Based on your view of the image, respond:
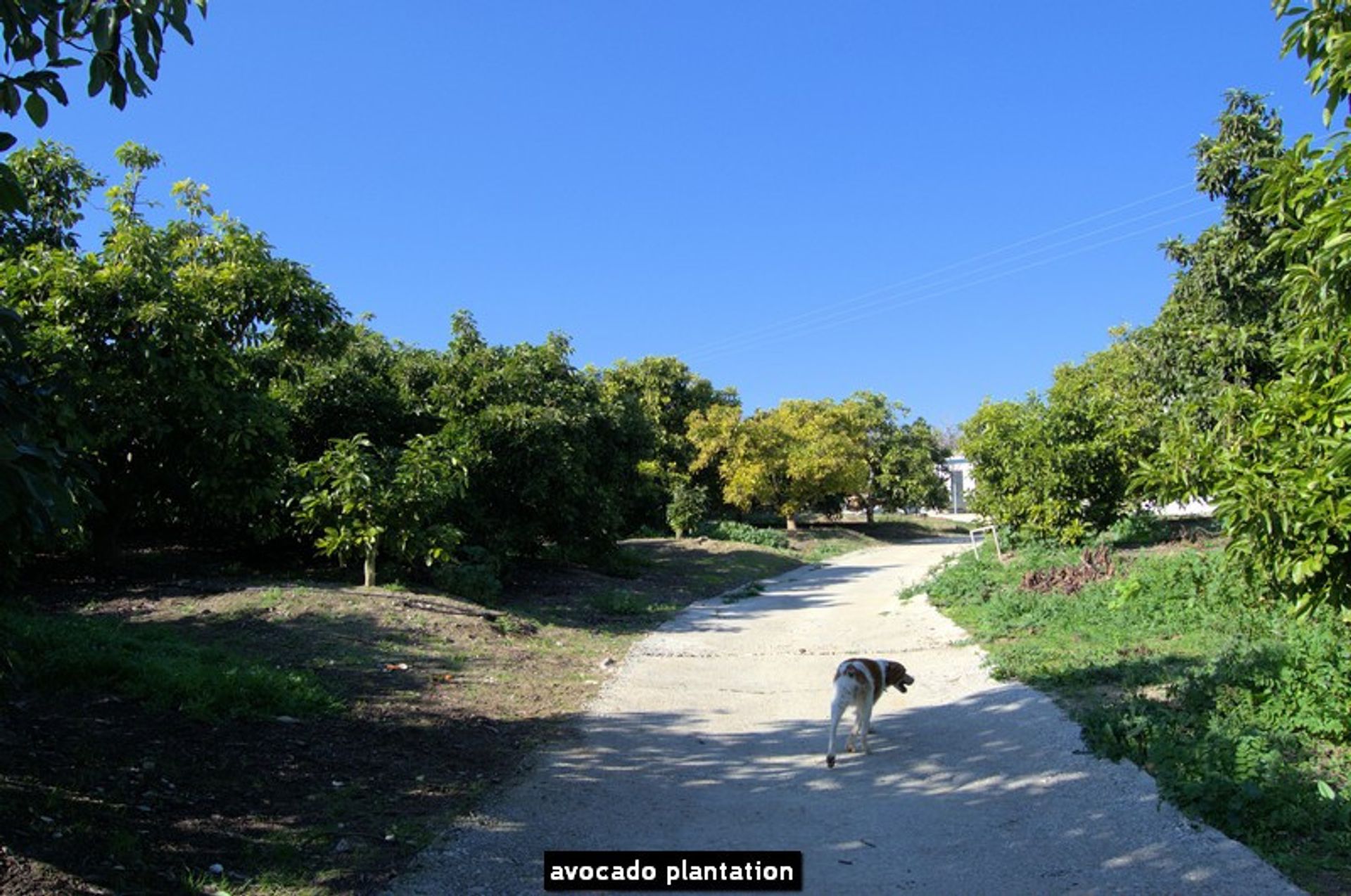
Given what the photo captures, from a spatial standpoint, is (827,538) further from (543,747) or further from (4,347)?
(4,347)

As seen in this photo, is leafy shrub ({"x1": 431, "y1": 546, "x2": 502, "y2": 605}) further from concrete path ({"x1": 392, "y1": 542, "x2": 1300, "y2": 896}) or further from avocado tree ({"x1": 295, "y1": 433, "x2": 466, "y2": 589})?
concrete path ({"x1": 392, "y1": 542, "x2": 1300, "y2": 896})

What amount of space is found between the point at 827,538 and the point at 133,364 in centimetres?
3145

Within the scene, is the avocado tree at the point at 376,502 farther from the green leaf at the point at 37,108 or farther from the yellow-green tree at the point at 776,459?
the yellow-green tree at the point at 776,459

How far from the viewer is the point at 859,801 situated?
5.91m

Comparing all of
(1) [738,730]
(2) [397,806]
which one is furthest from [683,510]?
(2) [397,806]

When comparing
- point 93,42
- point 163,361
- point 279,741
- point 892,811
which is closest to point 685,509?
point 163,361

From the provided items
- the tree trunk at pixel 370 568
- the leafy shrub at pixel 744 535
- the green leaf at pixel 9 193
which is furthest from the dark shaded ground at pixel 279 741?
A: the leafy shrub at pixel 744 535

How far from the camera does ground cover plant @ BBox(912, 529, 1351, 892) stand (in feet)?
15.8

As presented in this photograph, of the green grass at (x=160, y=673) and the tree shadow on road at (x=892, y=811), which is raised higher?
the green grass at (x=160, y=673)

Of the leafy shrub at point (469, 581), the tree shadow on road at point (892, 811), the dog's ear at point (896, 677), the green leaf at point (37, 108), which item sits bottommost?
the tree shadow on road at point (892, 811)

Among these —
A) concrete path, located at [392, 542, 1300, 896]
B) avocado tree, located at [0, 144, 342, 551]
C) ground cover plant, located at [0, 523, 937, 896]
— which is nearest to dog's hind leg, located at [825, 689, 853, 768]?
concrete path, located at [392, 542, 1300, 896]

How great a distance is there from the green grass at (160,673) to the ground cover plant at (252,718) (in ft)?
0.07

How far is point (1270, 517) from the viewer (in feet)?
15.2

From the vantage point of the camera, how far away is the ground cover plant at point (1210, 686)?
4.82 m
